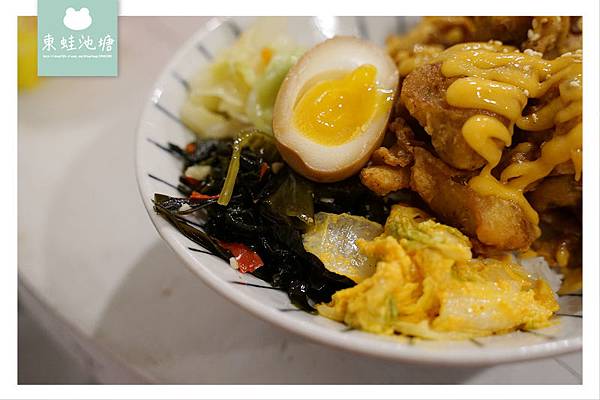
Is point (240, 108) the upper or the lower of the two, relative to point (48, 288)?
upper

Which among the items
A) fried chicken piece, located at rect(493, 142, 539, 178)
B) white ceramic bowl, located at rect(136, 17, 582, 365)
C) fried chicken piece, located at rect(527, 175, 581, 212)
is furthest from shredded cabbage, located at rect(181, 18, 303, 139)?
fried chicken piece, located at rect(527, 175, 581, 212)

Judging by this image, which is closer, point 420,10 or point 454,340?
point 454,340

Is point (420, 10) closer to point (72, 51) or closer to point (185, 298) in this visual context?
point (72, 51)

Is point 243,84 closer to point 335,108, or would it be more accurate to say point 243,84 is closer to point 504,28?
point 335,108

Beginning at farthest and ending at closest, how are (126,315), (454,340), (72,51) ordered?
(126,315) → (72,51) → (454,340)

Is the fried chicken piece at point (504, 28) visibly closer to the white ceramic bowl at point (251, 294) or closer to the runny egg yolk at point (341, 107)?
the runny egg yolk at point (341, 107)

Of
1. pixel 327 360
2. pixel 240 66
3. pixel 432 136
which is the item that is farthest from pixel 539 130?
pixel 240 66
